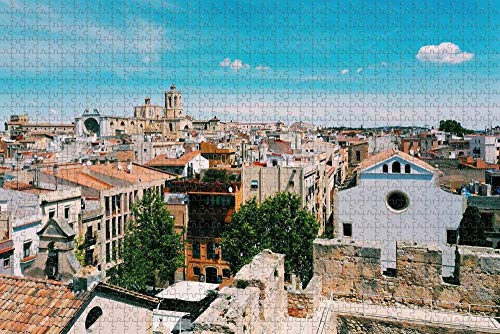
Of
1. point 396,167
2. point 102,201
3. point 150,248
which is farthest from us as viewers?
point 102,201

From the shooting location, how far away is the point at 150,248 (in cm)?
1139

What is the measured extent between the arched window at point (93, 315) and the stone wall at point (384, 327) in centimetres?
260

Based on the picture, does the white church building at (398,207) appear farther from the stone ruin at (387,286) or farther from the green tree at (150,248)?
the stone ruin at (387,286)

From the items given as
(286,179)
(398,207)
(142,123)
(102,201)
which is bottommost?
(102,201)

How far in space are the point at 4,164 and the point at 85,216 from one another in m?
6.05

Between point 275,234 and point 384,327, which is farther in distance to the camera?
point 275,234

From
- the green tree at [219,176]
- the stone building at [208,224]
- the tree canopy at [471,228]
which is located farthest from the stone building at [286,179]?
the tree canopy at [471,228]

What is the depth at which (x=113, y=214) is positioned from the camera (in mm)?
13539

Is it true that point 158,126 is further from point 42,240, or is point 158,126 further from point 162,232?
point 42,240

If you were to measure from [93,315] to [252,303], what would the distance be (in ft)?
3.55

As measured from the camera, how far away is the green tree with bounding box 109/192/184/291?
430 inches

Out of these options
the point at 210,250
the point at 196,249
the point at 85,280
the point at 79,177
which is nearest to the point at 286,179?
the point at 210,250

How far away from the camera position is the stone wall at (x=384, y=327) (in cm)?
452

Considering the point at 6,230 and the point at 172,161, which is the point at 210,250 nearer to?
the point at 6,230
